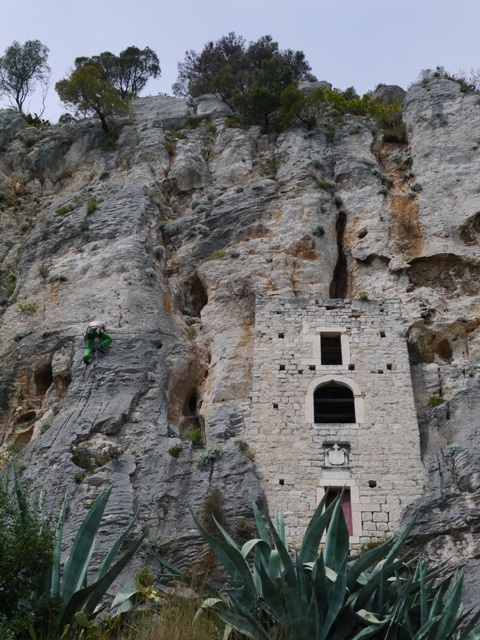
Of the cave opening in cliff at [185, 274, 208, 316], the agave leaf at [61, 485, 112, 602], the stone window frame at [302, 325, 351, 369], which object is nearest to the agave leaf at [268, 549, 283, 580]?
the agave leaf at [61, 485, 112, 602]

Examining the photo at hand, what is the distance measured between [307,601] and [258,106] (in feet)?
81.1

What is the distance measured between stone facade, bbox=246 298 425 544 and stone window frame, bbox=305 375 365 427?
0.07 feet

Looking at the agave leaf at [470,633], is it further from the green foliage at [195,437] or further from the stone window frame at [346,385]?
the green foliage at [195,437]

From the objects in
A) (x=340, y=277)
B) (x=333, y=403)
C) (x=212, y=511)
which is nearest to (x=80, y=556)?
(x=212, y=511)

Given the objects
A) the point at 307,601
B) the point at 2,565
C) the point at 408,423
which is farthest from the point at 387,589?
the point at 408,423

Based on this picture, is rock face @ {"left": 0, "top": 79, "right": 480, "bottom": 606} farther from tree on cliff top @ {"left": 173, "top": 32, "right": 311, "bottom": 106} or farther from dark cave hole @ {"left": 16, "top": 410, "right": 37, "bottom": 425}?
tree on cliff top @ {"left": 173, "top": 32, "right": 311, "bottom": 106}

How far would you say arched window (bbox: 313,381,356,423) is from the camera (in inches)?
779

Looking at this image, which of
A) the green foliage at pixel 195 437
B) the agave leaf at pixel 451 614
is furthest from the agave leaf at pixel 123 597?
the green foliage at pixel 195 437

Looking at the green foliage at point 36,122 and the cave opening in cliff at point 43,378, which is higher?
the green foliage at point 36,122

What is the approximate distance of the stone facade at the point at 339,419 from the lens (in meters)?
17.6

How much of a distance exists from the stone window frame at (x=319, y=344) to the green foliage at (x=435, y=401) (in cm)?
208

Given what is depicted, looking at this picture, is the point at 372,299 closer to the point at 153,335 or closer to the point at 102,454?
the point at 153,335

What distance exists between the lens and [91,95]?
110 feet

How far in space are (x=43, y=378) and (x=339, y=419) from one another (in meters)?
7.64
